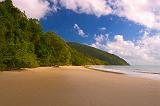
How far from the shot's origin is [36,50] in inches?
2859

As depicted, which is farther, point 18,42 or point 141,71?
point 141,71

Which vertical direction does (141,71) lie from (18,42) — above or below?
below

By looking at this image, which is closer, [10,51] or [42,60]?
[10,51]

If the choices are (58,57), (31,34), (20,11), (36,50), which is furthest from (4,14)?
(58,57)

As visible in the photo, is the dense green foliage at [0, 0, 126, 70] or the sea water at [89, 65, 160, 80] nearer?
the sea water at [89, 65, 160, 80]

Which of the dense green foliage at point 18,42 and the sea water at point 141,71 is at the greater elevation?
the dense green foliage at point 18,42

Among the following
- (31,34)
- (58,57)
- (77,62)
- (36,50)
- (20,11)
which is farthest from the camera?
(77,62)

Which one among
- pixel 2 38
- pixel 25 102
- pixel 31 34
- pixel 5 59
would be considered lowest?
pixel 25 102

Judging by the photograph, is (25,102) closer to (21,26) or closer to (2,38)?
(2,38)

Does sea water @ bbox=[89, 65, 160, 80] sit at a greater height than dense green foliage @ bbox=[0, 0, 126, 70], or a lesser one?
lesser

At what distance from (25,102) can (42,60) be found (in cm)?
6426

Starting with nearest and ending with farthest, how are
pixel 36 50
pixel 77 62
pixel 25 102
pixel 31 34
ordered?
pixel 25 102, pixel 31 34, pixel 36 50, pixel 77 62

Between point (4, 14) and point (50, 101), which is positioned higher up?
point (4, 14)

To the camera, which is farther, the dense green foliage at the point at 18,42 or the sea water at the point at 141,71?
the dense green foliage at the point at 18,42
